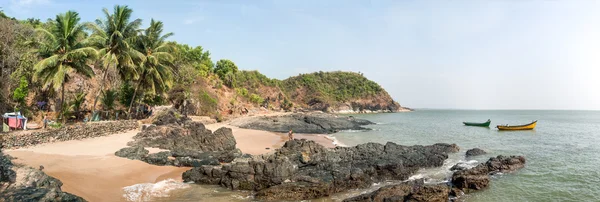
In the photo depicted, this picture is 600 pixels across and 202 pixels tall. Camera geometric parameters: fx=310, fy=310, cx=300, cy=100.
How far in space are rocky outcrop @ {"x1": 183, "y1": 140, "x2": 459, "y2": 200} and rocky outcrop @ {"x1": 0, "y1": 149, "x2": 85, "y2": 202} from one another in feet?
17.8

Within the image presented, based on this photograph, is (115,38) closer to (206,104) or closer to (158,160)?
(158,160)

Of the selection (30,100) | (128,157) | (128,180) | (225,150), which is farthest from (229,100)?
(128,180)

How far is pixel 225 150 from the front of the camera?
21156 millimetres

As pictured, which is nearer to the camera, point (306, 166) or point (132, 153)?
point (306, 166)

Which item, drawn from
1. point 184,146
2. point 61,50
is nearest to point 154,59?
point 61,50

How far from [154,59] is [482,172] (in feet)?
86.6

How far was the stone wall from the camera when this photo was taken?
16.3 metres

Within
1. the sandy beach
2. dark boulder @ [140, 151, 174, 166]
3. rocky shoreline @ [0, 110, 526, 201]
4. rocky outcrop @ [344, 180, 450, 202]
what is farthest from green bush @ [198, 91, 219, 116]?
rocky outcrop @ [344, 180, 450, 202]

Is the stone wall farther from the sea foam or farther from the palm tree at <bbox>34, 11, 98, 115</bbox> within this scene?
the sea foam

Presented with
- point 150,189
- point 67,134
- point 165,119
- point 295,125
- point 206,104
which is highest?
point 206,104

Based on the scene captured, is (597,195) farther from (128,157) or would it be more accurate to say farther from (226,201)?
(128,157)

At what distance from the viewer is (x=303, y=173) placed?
14.8 metres

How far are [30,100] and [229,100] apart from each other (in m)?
31.2

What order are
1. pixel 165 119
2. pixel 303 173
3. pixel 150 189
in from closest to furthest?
1. pixel 150 189
2. pixel 303 173
3. pixel 165 119
